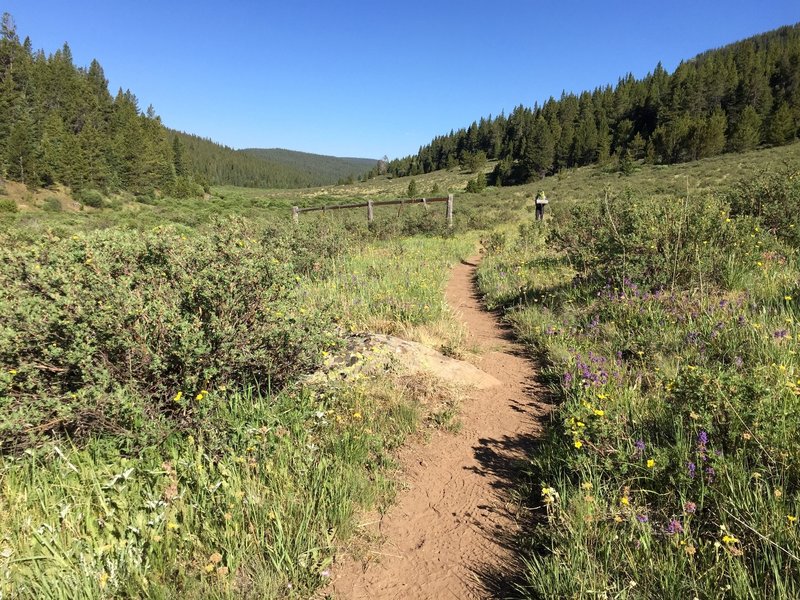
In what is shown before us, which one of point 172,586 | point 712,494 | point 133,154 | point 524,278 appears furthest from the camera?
point 133,154

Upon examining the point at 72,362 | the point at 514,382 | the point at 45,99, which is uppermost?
the point at 45,99

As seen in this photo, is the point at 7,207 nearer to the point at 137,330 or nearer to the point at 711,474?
the point at 137,330

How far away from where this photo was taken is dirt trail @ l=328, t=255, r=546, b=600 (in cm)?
209

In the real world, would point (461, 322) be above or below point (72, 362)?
below

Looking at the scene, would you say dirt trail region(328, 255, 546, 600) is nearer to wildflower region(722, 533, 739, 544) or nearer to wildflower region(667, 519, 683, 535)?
wildflower region(667, 519, 683, 535)

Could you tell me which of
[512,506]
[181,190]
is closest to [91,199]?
[181,190]

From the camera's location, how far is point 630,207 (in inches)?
248

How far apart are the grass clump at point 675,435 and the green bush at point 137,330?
6.68ft

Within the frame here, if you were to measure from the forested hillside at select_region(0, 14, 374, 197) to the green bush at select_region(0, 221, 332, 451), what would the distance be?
50837 millimetres

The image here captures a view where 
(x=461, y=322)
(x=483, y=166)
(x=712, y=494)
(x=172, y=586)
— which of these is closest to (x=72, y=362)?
(x=172, y=586)

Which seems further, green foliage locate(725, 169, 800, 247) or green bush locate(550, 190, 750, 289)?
green foliage locate(725, 169, 800, 247)

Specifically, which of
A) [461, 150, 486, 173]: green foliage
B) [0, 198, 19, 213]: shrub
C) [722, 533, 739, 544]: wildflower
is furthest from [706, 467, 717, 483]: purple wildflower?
[461, 150, 486, 173]: green foliage

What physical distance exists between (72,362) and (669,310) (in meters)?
5.25

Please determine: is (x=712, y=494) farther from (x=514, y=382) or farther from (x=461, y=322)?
(x=461, y=322)
